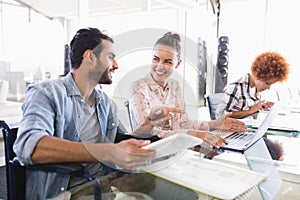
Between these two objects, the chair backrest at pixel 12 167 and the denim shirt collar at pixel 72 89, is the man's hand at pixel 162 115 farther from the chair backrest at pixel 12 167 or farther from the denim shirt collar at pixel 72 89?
the chair backrest at pixel 12 167

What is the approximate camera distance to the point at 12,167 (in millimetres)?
1014

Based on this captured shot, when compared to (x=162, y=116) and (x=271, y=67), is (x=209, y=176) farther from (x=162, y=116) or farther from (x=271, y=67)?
(x=271, y=67)

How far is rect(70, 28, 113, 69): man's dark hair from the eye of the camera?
0.94 m

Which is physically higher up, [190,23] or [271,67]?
[190,23]

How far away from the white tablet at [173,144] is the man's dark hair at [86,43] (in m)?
0.35

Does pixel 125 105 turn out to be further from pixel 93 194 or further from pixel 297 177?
pixel 297 177

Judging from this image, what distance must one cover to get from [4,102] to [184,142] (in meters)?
3.38

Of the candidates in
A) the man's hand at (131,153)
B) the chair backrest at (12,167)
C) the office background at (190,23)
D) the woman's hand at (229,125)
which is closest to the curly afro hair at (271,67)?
the office background at (190,23)

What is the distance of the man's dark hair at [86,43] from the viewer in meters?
0.94

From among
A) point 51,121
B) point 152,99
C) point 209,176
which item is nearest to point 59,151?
point 51,121

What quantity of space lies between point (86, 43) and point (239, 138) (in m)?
0.96

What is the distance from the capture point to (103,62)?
2.95 ft

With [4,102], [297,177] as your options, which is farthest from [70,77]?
[4,102]

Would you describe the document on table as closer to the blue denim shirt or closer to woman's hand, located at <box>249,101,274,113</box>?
the blue denim shirt
